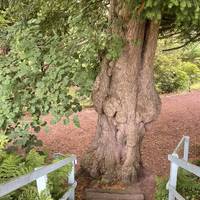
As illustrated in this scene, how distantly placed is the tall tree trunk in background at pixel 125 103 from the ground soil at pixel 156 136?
709 millimetres

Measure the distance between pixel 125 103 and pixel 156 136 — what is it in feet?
14.6

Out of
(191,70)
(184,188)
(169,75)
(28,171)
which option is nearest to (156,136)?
(184,188)

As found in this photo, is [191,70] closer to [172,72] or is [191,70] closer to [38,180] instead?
[172,72]

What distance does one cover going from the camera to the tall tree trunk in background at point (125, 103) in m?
6.88

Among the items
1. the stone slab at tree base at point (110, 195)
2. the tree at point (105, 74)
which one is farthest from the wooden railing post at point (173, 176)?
the tree at point (105, 74)

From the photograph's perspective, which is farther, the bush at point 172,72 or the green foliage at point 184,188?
the bush at point 172,72

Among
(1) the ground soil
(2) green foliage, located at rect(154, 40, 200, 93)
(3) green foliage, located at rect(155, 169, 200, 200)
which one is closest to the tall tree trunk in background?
(1) the ground soil

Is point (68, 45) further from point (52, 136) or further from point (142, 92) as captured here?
point (52, 136)

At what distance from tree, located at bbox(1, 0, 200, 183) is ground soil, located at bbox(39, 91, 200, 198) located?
808 millimetres

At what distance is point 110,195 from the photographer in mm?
7195

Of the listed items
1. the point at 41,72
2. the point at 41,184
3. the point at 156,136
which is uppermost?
the point at 41,72

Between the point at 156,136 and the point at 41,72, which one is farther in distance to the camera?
the point at 156,136

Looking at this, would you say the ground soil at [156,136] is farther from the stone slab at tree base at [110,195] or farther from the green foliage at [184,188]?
the green foliage at [184,188]

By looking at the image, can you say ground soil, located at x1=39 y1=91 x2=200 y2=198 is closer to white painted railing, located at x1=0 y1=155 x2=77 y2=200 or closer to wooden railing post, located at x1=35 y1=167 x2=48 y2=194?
white painted railing, located at x1=0 y1=155 x2=77 y2=200
